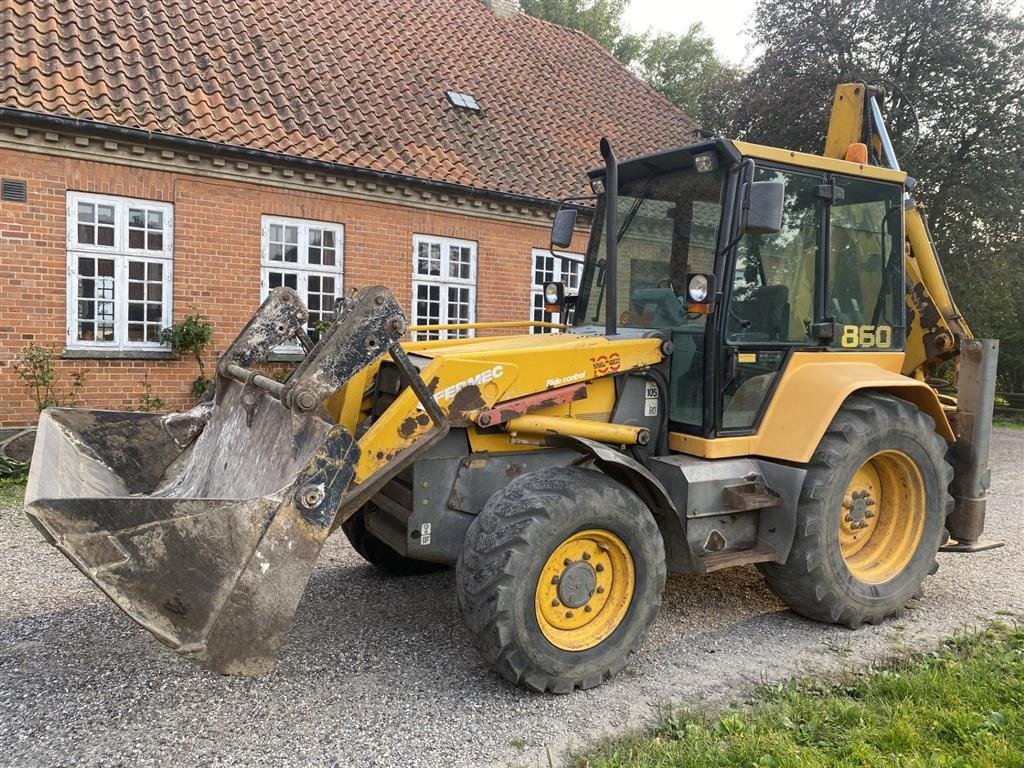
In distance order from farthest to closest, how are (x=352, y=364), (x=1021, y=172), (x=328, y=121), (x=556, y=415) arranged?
(x=1021, y=172) → (x=328, y=121) → (x=556, y=415) → (x=352, y=364)

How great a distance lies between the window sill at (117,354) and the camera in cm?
919

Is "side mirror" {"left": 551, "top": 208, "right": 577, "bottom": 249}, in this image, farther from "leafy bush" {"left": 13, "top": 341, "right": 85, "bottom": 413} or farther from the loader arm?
A: "leafy bush" {"left": 13, "top": 341, "right": 85, "bottom": 413}

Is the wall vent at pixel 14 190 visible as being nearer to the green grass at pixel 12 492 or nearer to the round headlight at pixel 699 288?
the green grass at pixel 12 492

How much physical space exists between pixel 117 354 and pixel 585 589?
771 centimetres

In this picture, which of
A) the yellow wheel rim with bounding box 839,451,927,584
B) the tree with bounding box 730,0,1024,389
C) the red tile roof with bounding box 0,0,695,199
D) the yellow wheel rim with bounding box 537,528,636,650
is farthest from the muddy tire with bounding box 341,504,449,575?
the tree with bounding box 730,0,1024,389

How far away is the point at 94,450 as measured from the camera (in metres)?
4.38

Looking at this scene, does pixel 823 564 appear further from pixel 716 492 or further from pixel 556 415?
pixel 556 415

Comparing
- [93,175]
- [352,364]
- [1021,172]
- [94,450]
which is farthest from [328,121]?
[1021,172]

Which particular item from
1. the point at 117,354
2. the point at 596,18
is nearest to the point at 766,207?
the point at 117,354

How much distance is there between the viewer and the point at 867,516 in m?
4.87

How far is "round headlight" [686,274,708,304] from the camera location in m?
4.33

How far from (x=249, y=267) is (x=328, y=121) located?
2.46 meters

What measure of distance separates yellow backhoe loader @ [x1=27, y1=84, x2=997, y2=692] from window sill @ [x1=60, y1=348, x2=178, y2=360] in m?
5.47

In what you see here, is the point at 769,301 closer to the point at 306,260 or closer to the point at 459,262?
the point at 306,260
